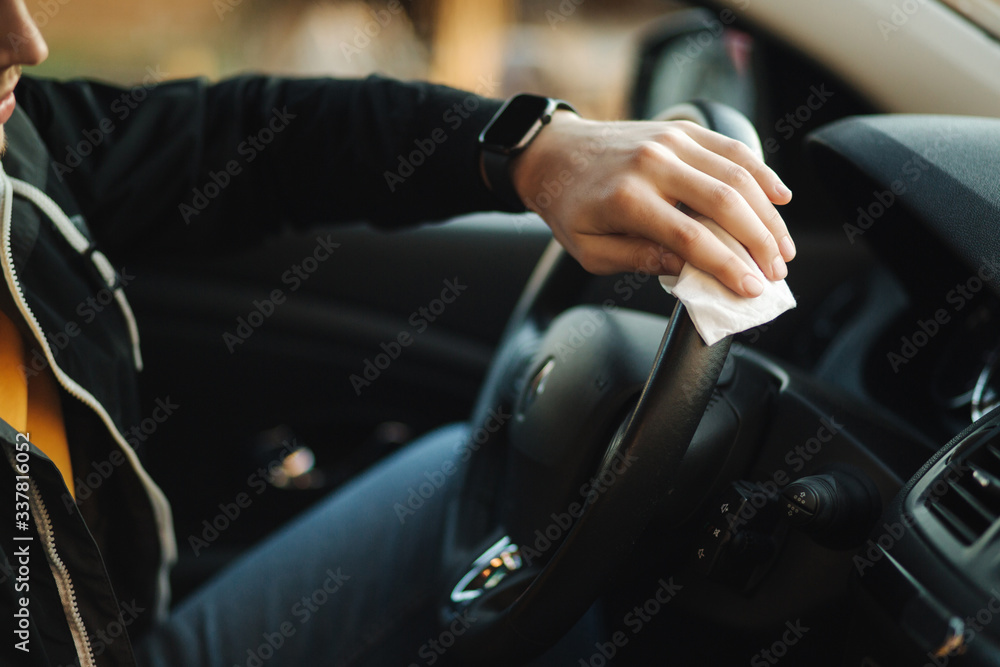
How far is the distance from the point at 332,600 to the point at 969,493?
0.65 metres

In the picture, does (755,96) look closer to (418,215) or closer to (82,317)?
(418,215)

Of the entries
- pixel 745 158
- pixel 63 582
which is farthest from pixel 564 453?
pixel 63 582

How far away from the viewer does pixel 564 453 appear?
720 mm

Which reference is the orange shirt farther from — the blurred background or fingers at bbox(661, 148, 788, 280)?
the blurred background

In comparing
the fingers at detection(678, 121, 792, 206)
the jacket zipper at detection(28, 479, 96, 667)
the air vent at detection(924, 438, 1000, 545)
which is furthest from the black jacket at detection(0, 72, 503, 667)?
the air vent at detection(924, 438, 1000, 545)

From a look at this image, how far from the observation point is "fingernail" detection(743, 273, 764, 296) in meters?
0.53

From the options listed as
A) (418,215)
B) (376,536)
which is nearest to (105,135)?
(418,215)

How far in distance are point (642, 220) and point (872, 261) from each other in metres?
0.90

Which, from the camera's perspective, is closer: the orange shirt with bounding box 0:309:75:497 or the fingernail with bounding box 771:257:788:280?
the fingernail with bounding box 771:257:788:280

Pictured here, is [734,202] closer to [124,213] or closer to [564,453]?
[564,453]

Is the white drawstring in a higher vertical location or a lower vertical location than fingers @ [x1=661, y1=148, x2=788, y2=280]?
lower

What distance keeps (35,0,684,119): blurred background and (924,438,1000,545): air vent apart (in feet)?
4.61

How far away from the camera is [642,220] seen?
23.7 inches

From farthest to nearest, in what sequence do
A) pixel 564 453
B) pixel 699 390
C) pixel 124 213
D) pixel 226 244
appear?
pixel 226 244, pixel 124 213, pixel 564 453, pixel 699 390
